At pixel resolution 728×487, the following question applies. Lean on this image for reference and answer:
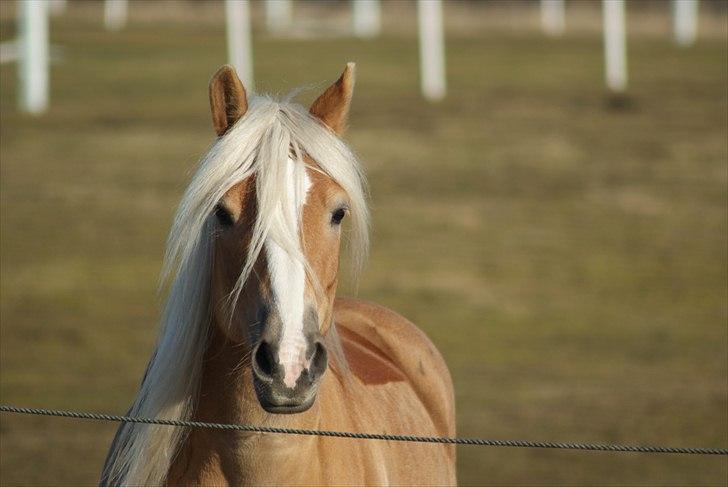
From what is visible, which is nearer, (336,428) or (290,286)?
(290,286)

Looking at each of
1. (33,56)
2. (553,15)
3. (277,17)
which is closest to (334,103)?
(33,56)

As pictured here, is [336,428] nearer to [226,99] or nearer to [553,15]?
[226,99]

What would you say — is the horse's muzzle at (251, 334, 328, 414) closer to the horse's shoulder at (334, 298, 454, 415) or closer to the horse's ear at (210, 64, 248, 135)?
the horse's ear at (210, 64, 248, 135)

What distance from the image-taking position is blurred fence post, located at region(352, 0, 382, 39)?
25.4 meters

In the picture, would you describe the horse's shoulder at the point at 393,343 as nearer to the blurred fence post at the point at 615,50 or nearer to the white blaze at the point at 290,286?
the white blaze at the point at 290,286

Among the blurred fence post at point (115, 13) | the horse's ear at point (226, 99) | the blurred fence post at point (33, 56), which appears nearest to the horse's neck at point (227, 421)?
the horse's ear at point (226, 99)

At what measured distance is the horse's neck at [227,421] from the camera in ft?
10.5

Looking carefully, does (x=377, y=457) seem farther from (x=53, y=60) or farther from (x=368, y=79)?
(x=53, y=60)

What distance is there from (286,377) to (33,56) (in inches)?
540

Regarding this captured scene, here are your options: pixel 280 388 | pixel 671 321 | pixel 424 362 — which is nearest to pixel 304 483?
pixel 280 388

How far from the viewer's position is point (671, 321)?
1062cm

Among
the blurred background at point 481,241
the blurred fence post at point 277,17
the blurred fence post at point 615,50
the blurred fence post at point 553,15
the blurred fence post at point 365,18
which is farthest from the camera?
the blurred fence post at point 277,17

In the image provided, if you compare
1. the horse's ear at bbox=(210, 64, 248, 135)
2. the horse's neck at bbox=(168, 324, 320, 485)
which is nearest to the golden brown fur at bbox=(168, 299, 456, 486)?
the horse's neck at bbox=(168, 324, 320, 485)

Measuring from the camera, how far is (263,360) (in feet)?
9.41
